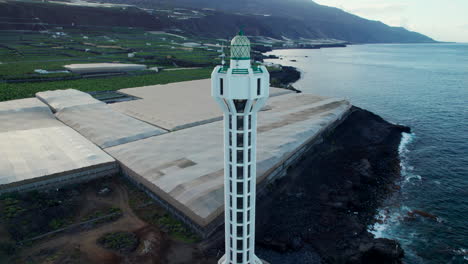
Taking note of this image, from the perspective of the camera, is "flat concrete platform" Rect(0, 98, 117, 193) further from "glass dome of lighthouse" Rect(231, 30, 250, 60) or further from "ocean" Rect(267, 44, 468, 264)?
"ocean" Rect(267, 44, 468, 264)

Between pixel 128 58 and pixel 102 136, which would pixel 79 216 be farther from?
pixel 128 58

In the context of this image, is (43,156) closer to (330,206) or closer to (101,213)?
A: (101,213)

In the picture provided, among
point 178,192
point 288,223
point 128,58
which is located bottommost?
point 288,223

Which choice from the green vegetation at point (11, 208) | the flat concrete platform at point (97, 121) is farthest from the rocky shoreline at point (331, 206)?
the green vegetation at point (11, 208)

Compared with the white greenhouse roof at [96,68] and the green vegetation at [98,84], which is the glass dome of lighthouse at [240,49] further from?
the white greenhouse roof at [96,68]

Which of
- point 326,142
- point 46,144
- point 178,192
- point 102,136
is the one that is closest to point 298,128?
point 326,142
